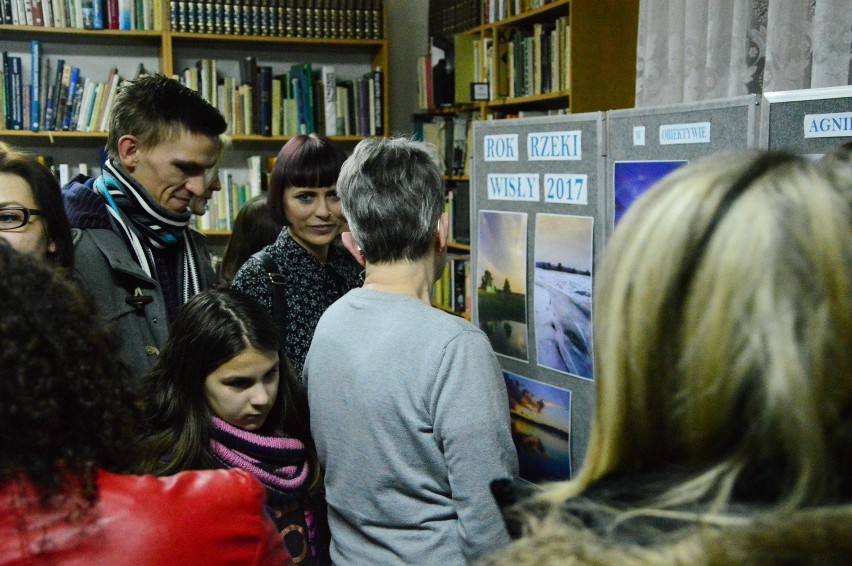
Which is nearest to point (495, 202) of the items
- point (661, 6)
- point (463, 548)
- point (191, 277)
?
point (191, 277)

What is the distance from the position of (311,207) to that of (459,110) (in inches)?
91.8

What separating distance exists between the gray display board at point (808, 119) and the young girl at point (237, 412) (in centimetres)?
106

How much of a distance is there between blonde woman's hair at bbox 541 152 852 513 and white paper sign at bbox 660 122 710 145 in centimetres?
110

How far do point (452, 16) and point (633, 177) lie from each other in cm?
298

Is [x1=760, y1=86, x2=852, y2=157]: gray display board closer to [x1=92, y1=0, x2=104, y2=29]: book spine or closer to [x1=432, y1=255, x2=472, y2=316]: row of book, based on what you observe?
[x1=432, y1=255, x2=472, y2=316]: row of book

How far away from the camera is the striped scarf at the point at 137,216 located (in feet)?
6.53

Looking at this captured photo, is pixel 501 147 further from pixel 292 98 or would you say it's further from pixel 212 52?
pixel 212 52

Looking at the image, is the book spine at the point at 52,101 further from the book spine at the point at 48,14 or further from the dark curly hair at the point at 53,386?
the dark curly hair at the point at 53,386

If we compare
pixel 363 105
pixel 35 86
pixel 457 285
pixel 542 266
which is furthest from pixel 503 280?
pixel 35 86

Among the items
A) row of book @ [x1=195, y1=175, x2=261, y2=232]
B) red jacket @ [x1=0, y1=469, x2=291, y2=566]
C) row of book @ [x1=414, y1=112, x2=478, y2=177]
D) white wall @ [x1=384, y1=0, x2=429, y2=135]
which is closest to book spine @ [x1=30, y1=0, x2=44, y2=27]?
row of book @ [x1=195, y1=175, x2=261, y2=232]

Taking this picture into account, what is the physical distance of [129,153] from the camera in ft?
6.72

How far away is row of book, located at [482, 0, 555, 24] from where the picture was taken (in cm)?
376

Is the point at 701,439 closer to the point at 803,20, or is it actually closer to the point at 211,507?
the point at 211,507

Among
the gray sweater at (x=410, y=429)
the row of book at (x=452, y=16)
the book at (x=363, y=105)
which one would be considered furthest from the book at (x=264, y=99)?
the gray sweater at (x=410, y=429)
